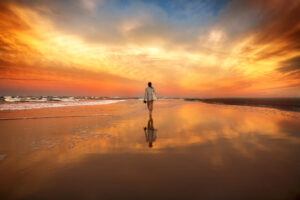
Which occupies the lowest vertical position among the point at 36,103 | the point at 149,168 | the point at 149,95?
the point at 149,168

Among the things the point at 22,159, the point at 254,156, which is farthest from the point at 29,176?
the point at 254,156

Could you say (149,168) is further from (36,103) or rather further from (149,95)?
(36,103)

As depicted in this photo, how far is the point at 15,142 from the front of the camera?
21.4ft

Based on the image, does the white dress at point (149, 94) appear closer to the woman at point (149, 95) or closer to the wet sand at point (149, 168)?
the woman at point (149, 95)

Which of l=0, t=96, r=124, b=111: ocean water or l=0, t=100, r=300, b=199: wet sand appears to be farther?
l=0, t=96, r=124, b=111: ocean water

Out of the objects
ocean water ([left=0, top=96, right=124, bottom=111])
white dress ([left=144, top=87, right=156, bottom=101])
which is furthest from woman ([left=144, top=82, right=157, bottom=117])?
ocean water ([left=0, top=96, right=124, bottom=111])

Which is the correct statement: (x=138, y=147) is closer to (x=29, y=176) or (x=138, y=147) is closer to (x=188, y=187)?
(x=188, y=187)

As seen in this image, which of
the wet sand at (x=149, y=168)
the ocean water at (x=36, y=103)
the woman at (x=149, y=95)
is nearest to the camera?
the wet sand at (x=149, y=168)

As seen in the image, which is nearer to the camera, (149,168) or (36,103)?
(149,168)

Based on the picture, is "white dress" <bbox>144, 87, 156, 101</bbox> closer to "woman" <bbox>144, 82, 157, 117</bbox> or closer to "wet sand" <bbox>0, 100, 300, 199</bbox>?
"woman" <bbox>144, 82, 157, 117</bbox>

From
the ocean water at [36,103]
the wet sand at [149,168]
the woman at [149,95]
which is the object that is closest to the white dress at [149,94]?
the woman at [149,95]

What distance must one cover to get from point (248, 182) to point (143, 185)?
2.29 meters

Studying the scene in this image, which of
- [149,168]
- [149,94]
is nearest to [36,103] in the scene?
[149,94]

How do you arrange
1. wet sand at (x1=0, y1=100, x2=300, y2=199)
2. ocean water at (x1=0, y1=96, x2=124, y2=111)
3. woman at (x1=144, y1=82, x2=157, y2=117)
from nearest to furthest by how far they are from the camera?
wet sand at (x1=0, y1=100, x2=300, y2=199)
woman at (x1=144, y1=82, x2=157, y2=117)
ocean water at (x1=0, y1=96, x2=124, y2=111)
